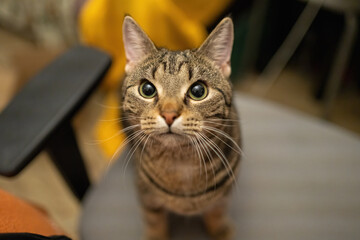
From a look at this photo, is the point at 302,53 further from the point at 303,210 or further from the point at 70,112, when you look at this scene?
the point at 70,112

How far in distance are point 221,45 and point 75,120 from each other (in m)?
1.19

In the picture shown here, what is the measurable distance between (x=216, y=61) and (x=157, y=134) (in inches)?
7.0

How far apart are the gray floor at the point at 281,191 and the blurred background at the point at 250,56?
19.6 inches

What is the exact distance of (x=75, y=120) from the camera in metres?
1.60

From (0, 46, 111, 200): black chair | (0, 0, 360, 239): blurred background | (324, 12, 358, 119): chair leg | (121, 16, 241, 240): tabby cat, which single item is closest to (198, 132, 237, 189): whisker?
(121, 16, 241, 240): tabby cat

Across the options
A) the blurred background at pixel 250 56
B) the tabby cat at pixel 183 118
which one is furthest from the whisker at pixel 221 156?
the blurred background at pixel 250 56

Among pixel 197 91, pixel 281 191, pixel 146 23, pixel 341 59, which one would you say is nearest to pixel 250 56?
pixel 341 59

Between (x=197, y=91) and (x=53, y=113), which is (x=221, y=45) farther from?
(x=53, y=113)

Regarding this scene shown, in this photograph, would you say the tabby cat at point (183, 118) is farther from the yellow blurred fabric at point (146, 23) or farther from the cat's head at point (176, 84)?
the yellow blurred fabric at point (146, 23)

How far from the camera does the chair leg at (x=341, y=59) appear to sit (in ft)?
4.58

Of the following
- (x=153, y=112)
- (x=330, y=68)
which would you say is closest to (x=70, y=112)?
(x=153, y=112)

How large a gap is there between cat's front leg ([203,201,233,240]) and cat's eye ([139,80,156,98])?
1.15 feet

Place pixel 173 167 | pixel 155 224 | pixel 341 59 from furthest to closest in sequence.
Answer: pixel 341 59 → pixel 155 224 → pixel 173 167

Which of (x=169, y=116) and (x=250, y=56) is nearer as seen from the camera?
(x=169, y=116)
